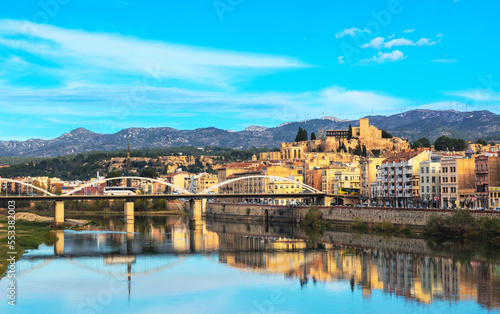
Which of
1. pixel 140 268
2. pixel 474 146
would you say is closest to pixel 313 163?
pixel 474 146

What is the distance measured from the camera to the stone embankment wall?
189 ft

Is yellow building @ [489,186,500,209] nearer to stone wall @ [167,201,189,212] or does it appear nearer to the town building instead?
the town building

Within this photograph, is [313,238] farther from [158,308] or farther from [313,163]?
[313,163]


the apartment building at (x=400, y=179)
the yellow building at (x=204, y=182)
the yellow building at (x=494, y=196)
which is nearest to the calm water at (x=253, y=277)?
the yellow building at (x=494, y=196)

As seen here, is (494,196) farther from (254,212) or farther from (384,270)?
(254,212)

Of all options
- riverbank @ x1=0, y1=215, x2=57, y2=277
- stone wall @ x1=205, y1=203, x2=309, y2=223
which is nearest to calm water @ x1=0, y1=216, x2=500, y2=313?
riverbank @ x1=0, y1=215, x2=57, y2=277

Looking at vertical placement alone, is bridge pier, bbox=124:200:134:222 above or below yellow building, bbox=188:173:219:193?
below

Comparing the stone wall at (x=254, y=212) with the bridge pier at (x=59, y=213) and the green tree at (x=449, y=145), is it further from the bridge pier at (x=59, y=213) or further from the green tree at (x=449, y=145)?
the green tree at (x=449, y=145)

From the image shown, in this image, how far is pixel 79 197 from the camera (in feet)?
253

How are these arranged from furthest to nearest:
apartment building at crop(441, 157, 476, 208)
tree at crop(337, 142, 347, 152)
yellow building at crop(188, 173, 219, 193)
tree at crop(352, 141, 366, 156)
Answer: tree at crop(337, 142, 347, 152), tree at crop(352, 141, 366, 156), yellow building at crop(188, 173, 219, 193), apartment building at crop(441, 157, 476, 208)

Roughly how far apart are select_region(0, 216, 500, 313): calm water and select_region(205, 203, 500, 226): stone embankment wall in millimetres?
4742

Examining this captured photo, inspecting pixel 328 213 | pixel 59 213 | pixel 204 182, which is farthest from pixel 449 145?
pixel 59 213

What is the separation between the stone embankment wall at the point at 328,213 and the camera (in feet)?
189

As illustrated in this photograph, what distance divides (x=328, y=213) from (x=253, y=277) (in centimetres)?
3433
